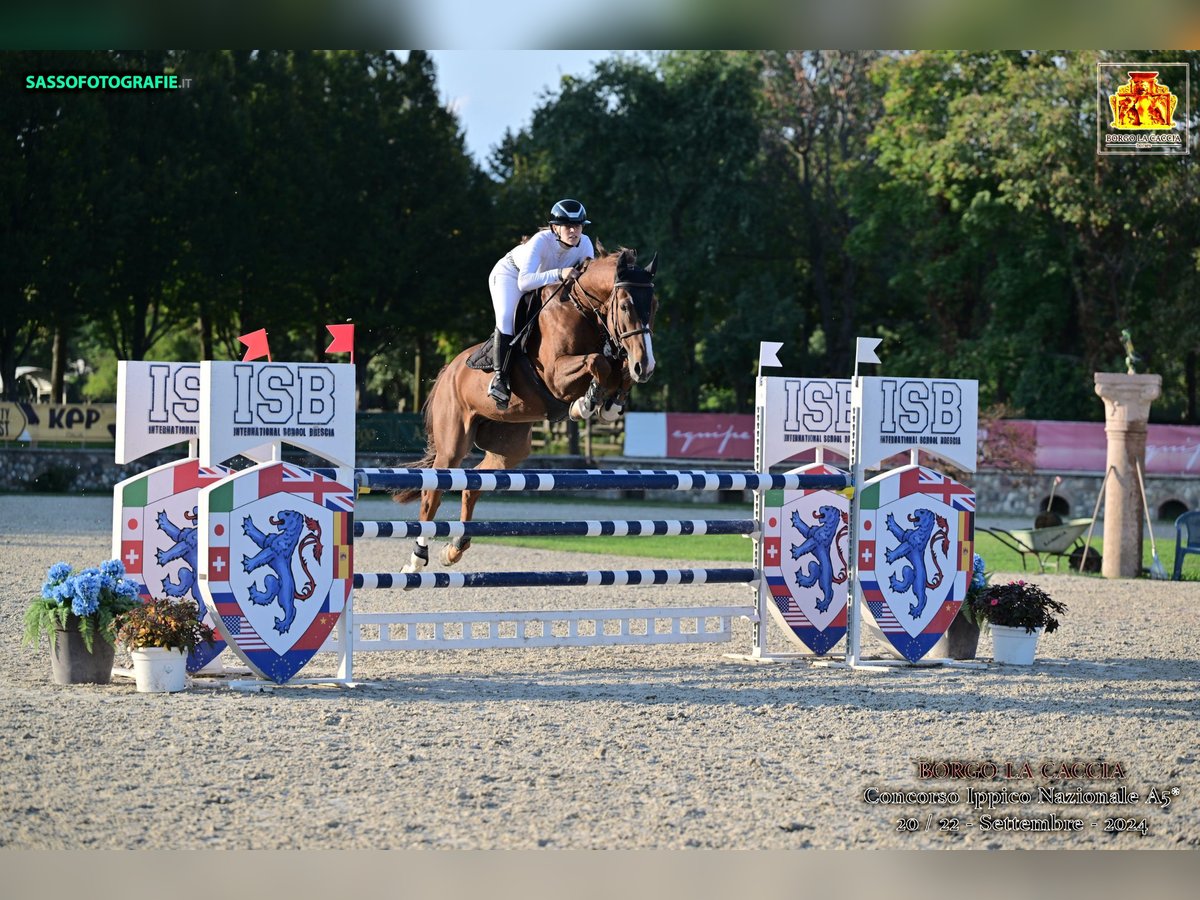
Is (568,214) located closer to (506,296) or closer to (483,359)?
(506,296)

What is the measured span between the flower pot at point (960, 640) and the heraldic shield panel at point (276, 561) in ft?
11.6

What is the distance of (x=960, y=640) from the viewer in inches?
310

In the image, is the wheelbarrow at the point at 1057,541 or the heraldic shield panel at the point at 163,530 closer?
the heraldic shield panel at the point at 163,530

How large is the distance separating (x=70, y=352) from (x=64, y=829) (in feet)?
166

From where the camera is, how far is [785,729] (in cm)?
575

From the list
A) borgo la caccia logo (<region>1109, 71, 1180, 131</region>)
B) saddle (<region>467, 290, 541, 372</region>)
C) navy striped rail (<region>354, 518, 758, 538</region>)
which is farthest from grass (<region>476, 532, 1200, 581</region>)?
saddle (<region>467, 290, 541, 372</region>)

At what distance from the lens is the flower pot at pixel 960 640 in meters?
7.84

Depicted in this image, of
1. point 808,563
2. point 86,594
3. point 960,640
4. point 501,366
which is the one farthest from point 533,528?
point 960,640

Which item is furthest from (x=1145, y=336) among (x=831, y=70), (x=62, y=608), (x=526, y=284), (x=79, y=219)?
(x=62, y=608)

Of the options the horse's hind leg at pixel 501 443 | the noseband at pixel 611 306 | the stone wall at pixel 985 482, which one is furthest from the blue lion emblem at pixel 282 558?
the stone wall at pixel 985 482

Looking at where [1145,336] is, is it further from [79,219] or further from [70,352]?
[70,352]

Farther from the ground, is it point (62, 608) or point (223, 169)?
point (223, 169)

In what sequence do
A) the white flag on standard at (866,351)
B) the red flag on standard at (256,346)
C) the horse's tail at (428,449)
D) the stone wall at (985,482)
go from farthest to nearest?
the stone wall at (985,482), the horse's tail at (428,449), the white flag on standard at (866,351), the red flag on standard at (256,346)

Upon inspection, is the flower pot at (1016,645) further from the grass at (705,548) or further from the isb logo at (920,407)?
the grass at (705,548)
